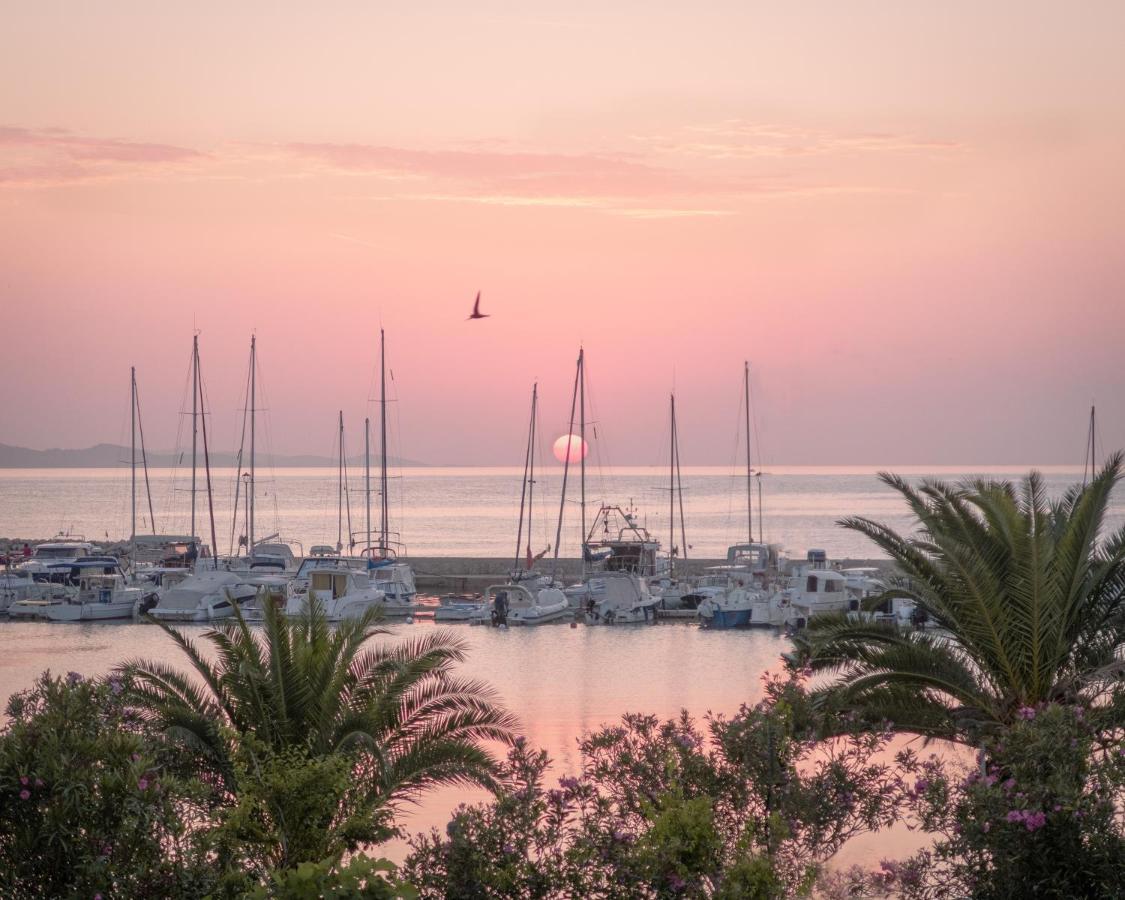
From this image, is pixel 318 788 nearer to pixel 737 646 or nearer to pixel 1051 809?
pixel 1051 809

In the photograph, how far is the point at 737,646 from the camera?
141ft

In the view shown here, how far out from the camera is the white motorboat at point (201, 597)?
45.5 metres

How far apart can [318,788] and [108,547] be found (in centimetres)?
6576

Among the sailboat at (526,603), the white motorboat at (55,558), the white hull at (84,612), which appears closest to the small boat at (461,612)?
the sailboat at (526,603)

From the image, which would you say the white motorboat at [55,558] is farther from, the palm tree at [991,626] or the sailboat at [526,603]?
the palm tree at [991,626]

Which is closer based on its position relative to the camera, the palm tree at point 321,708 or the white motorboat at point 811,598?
the palm tree at point 321,708

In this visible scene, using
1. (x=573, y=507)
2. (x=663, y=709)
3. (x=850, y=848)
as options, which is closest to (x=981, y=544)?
(x=850, y=848)

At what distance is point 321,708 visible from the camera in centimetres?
1366

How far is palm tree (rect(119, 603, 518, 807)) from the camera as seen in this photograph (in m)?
13.6

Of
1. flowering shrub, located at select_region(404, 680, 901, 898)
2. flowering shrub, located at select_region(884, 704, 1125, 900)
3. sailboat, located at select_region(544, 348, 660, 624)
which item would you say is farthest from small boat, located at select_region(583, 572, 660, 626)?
flowering shrub, located at select_region(884, 704, 1125, 900)

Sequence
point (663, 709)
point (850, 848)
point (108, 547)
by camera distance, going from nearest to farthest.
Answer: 1. point (850, 848)
2. point (663, 709)
3. point (108, 547)

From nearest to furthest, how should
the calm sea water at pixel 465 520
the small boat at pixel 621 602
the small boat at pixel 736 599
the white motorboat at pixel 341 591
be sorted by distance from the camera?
the white motorboat at pixel 341 591 < the small boat at pixel 736 599 < the small boat at pixel 621 602 < the calm sea water at pixel 465 520

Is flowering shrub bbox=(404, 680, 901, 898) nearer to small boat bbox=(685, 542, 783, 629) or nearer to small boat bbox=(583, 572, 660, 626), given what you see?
small boat bbox=(685, 542, 783, 629)

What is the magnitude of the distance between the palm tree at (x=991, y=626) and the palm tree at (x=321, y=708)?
3.72 metres
